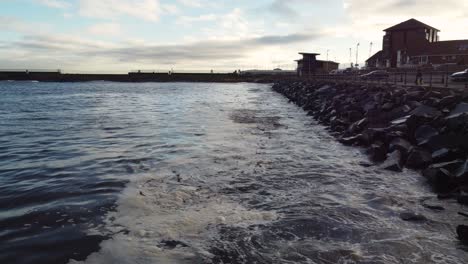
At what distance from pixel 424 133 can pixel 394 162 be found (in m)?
1.92

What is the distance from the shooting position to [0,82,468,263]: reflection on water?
17.6ft

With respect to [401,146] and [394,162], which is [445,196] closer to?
[394,162]

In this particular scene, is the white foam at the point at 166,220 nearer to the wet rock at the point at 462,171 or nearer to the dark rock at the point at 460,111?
the wet rock at the point at 462,171

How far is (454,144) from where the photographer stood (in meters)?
9.21

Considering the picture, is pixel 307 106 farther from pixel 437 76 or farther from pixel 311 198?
pixel 311 198

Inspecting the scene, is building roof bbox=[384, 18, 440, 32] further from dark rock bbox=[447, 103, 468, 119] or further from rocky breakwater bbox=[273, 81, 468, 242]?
dark rock bbox=[447, 103, 468, 119]

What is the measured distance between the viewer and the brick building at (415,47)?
200 ft

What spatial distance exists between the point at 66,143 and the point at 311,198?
939cm

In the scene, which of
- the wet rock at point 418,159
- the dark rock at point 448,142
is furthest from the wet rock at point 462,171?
the wet rock at point 418,159

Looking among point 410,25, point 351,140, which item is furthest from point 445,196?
point 410,25

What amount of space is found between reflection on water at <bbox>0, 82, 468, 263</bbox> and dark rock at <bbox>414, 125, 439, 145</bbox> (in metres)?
1.61

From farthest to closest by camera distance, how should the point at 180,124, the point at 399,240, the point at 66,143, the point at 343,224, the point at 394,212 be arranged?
the point at 180,124, the point at 66,143, the point at 394,212, the point at 343,224, the point at 399,240

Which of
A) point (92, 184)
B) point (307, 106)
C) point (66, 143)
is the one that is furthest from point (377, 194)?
point (307, 106)

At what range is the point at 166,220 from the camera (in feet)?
21.1
